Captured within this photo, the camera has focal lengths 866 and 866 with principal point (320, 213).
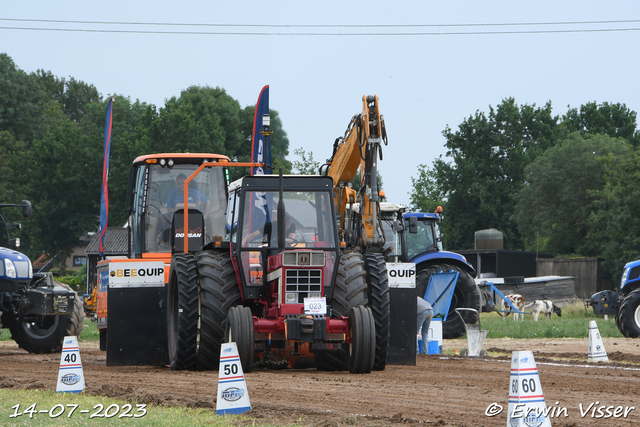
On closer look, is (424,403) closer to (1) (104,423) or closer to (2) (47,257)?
(1) (104,423)

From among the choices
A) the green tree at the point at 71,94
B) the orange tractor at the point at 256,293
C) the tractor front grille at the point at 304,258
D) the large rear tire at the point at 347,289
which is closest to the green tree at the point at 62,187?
the green tree at the point at 71,94

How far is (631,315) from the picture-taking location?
1908 centimetres

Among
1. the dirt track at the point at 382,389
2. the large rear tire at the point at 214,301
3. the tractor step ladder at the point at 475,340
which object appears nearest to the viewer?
the dirt track at the point at 382,389

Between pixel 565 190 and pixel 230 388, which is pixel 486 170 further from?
pixel 230 388

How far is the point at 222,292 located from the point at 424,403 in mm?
3824

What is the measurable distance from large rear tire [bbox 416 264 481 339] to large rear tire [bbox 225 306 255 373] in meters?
10.1

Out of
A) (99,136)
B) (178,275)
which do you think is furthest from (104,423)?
(99,136)

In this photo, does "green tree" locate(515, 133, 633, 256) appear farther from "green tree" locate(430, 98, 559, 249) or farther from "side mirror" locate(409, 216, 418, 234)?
"side mirror" locate(409, 216, 418, 234)

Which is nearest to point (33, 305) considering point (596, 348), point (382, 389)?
point (382, 389)

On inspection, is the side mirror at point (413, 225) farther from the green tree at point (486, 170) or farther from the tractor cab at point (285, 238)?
the green tree at point (486, 170)

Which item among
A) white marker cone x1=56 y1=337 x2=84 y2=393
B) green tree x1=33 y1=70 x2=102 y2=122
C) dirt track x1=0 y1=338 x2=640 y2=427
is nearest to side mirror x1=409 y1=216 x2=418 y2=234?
dirt track x1=0 y1=338 x2=640 y2=427

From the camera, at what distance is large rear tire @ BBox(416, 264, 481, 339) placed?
20141mm

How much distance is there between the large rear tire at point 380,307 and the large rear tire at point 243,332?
166 cm

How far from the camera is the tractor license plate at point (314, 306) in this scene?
10.4 metres
